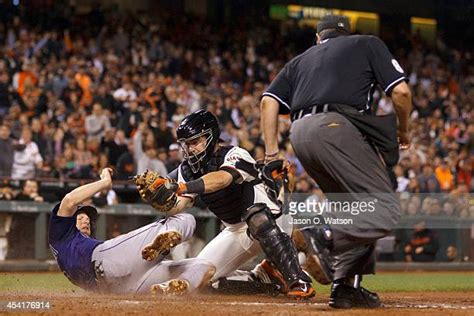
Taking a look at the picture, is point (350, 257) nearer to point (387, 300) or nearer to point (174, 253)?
point (387, 300)

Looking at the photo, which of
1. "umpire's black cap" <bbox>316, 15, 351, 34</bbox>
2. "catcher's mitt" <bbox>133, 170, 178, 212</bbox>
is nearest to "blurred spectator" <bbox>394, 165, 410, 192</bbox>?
"umpire's black cap" <bbox>316, 15, 351, 34</bbox>

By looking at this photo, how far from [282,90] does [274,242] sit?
3.91 feet

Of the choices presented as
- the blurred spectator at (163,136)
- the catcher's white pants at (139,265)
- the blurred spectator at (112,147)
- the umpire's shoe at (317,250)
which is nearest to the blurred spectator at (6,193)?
the blurred spectator at (112,147)

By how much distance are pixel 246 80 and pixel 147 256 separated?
15.8 meters

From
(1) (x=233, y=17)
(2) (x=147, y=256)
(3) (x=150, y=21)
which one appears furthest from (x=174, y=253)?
(1) (x=233, y=17)

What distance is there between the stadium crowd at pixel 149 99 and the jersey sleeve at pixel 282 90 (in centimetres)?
733

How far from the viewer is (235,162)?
8109 millimetres

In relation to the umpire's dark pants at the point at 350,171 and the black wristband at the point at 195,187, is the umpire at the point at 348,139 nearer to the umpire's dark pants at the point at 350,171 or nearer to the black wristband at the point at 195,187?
the umpire's dark pants at the point at 350,171

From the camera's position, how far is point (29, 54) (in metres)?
18.8

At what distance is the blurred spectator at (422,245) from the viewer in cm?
1619

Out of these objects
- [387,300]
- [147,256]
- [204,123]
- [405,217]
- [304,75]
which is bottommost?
[405,217]

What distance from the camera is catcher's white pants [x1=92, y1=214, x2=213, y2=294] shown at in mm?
8148

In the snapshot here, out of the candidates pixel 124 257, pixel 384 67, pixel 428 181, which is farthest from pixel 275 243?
pixel 428 181

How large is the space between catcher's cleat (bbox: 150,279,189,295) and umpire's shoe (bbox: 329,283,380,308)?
1.51 metres
